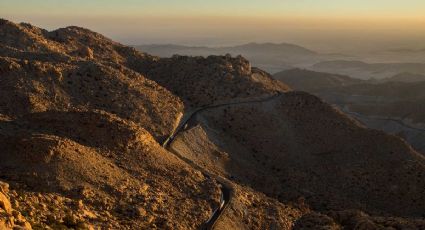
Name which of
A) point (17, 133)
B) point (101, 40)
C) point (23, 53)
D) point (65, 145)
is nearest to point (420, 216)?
point (65, 145)

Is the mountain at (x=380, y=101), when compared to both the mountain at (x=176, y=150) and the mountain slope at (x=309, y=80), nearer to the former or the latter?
the mountain slope at (x=309, y=80)

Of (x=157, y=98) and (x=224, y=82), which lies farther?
(x=224, y=82)

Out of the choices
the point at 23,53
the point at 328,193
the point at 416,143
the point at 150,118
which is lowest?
the point at 416,143

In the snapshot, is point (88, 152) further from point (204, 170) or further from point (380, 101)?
point (380, 101)

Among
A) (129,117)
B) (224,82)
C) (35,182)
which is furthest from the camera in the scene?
(224,82)

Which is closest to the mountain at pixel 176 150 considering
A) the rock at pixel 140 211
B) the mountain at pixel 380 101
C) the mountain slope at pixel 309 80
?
the rock at pixel 140 211

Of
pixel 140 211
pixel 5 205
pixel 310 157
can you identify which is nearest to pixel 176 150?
pixel 140 211

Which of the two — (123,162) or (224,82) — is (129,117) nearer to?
(123,162)

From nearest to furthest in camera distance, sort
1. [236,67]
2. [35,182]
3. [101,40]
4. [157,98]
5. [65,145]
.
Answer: [35,182], [65,145], [157,98], [236,67], [101,40]
